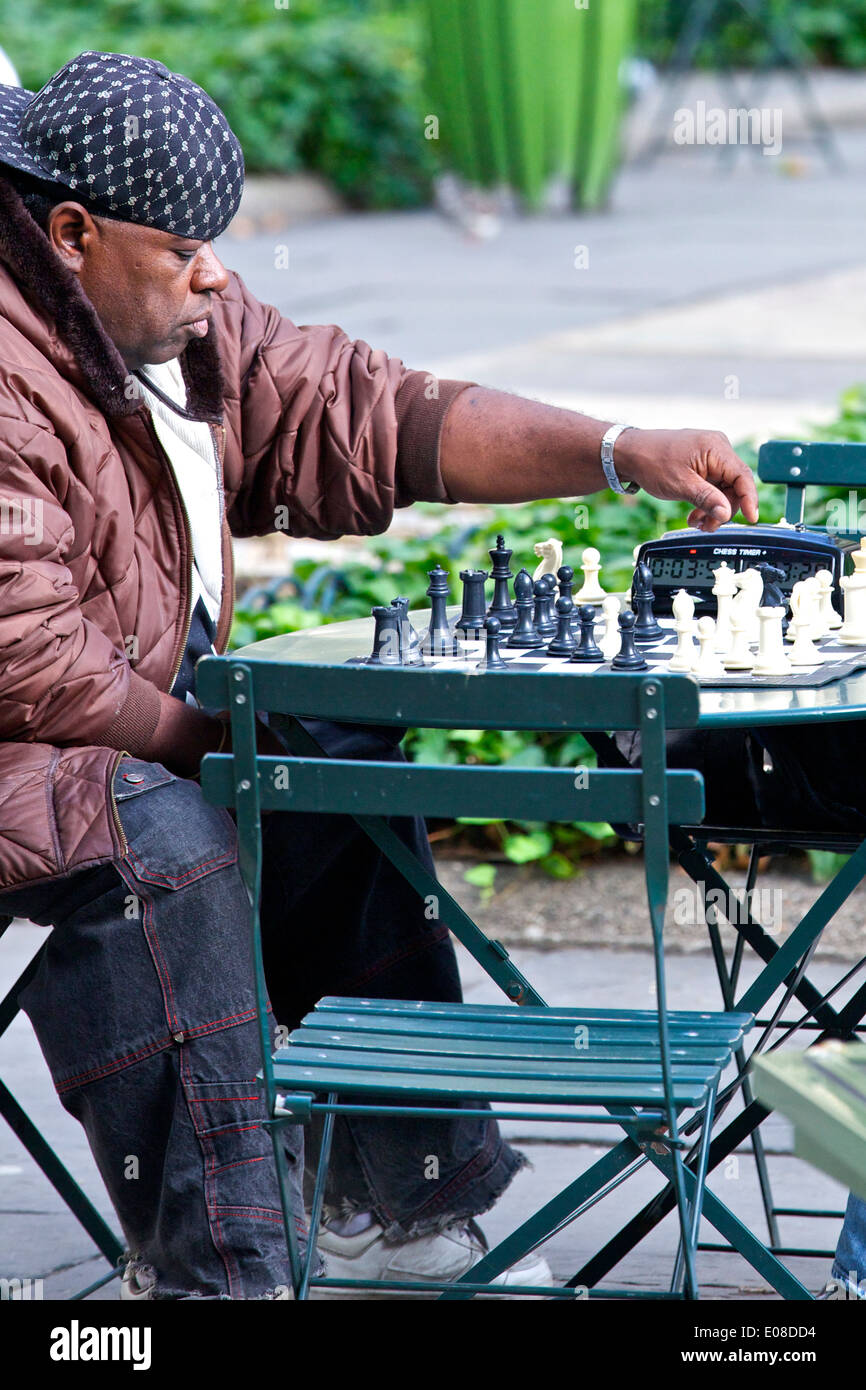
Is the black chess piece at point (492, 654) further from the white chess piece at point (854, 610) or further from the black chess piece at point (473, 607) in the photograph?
the white chess piece at point (854, 610)

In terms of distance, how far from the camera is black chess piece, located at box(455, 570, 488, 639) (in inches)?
114

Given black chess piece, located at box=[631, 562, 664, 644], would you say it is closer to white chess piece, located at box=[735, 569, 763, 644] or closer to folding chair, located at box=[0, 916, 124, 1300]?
white chess piece, located at box=[735, 569, 763, 644]

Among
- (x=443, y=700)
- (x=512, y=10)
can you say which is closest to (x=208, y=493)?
(x=443, y=700)

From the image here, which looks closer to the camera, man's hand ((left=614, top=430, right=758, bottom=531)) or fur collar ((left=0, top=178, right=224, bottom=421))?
fur collar ((left=0, top=178, right=224, bottom=421))

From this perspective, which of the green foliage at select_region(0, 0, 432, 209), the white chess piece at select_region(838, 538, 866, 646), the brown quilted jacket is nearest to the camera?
the brown quilted jacket

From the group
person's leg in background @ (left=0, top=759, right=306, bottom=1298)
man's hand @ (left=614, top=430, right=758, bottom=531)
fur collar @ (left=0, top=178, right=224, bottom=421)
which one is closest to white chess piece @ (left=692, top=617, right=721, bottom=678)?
man's hand @ (left=614, top=430, right=758, bottom=531)

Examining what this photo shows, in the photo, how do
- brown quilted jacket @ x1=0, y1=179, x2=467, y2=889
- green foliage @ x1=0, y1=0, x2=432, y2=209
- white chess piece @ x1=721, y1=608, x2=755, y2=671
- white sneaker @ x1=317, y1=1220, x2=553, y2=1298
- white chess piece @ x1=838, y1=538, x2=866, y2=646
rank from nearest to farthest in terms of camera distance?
brown quilted jacket @ x1=0, y1=179, x2=467, y2=889
white chess piece @ x1=721, y1=608, x2=755, y2=671
white chess piece @ x1=838, y1=538, x2=866, y2=646
white sneaker @ x1=317, y1=1220, x2=553, y2=1298
green foliage @ x1=0, y1=0, x2=432, y2=209

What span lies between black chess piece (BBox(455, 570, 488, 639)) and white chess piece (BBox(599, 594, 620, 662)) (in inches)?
7.2

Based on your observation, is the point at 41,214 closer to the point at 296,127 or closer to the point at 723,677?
the point at 723,677

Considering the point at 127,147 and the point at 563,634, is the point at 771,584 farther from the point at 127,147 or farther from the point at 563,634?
the point at 127,147

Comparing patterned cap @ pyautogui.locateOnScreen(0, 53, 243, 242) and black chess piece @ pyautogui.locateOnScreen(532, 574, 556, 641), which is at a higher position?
patterned cap @ pyautogui.locateOnScreen(0, 53, 243, 242)

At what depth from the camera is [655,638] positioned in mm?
2801

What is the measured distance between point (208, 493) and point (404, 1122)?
1.02 metres

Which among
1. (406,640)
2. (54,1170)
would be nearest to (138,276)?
(406,640)
